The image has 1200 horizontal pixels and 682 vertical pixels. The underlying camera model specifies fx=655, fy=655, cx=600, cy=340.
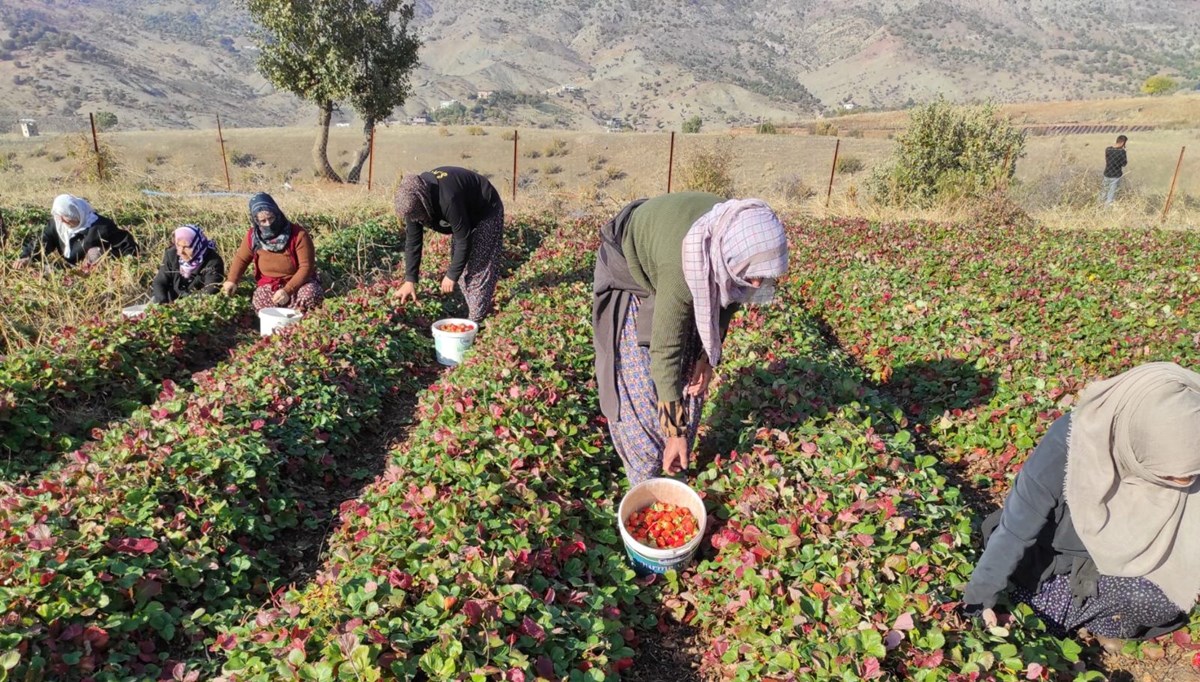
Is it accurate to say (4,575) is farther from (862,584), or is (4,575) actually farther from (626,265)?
(862,584)

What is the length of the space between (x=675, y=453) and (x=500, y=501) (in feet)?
2.89

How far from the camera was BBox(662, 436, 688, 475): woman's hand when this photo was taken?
316cm

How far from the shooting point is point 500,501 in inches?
123

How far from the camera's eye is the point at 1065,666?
262 centimetres

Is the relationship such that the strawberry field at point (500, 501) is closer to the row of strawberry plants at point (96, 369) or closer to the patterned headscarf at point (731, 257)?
the row of strawberry plants at point (96, 369)

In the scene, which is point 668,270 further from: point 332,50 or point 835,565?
point 332,50

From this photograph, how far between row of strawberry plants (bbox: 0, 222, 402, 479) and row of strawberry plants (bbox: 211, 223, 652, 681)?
2.25 m

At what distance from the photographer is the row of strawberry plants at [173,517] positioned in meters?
2.45

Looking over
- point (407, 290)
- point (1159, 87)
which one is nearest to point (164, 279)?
point (407, 290)

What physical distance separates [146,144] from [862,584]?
126ft

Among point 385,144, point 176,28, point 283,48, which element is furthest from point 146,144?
point 176,28

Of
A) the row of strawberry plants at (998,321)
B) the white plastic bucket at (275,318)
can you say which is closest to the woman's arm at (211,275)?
the white plastic bucket at (275,318)

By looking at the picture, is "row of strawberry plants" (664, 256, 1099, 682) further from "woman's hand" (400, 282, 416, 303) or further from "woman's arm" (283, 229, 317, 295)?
"woman's arm" (283, 229, 317, 295)

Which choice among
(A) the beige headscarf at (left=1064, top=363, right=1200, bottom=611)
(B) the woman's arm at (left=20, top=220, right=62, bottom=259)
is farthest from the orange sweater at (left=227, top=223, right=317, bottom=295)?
(A) the beige headscarf at (left=1064, top=363, right=1200, bottom=611)
